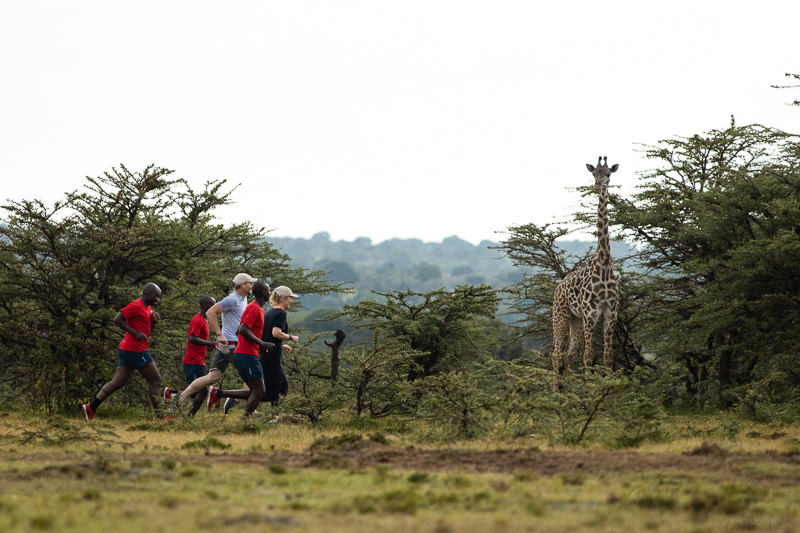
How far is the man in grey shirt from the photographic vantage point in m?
11.2

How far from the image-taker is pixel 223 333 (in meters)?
11.9

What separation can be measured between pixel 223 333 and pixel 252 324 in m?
1.58

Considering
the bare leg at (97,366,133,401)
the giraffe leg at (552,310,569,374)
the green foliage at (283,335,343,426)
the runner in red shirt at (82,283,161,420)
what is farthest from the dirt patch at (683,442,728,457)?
the giraffe leg at (552,310,569,374)

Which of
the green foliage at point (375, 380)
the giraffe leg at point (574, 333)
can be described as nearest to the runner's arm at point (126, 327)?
the green foliage at point (375, 380)

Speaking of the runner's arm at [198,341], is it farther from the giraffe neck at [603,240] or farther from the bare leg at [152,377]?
the giraffe neck at [603,240]

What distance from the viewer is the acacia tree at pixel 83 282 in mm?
13094

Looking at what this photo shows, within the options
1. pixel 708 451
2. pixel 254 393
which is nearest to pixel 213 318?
pixel 254 393

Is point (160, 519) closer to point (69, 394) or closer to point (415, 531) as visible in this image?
point (415, 531)

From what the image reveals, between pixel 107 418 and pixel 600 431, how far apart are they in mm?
7882

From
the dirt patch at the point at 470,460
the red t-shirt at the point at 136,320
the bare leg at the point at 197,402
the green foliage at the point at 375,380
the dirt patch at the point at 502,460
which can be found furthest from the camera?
the green foliage at the point at 375,380

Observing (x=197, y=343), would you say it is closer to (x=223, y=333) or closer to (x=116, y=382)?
(x=223, y=333)

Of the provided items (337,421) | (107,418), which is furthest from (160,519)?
(107,418)

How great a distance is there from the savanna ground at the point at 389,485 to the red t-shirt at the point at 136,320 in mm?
1898

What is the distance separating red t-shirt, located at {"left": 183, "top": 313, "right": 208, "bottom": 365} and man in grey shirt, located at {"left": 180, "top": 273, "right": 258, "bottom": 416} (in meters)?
0.65
